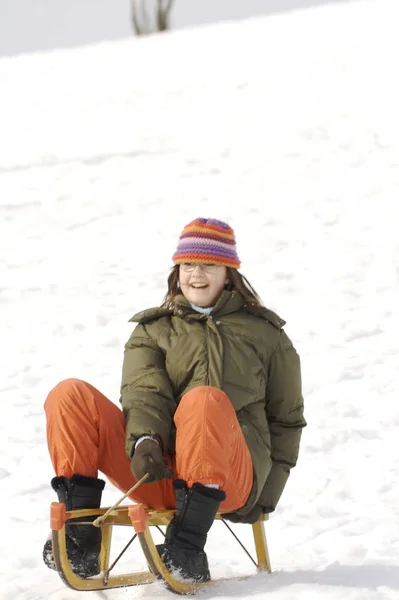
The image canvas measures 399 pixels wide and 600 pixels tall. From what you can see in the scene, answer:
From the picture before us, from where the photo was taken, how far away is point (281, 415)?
135 inches

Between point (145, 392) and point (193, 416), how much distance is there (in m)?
0.26

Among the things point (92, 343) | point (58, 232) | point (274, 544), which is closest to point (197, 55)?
point (58, 232)

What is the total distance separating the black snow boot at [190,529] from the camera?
298 centimetres

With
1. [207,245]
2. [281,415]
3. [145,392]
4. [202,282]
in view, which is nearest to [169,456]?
[145,392]

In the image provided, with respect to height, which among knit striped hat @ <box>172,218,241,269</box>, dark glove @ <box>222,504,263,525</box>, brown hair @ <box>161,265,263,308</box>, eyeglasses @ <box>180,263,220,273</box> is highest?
knit striped hat @ <box>172,218,241,269</box>

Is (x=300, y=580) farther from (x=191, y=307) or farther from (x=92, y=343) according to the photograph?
(x=92, y=343)

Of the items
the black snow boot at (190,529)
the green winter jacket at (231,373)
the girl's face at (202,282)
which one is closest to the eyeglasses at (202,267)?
the girl's face at (202,282)

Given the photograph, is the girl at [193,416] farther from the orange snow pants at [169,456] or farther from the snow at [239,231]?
the snow at [239,231]

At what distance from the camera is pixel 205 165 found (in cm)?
980

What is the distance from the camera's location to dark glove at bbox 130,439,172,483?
3000mm

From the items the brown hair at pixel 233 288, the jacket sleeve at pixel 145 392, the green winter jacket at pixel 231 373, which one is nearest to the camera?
the jacket sleeve at pixel 145 392

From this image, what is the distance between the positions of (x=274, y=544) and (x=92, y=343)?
2.65 m

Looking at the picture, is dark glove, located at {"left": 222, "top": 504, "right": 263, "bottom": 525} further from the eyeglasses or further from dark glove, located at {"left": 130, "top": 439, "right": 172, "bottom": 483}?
the eyeglasses

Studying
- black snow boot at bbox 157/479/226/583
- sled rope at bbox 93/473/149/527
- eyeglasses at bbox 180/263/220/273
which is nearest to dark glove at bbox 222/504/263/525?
black snow boot at bbox 157/479/226/583
